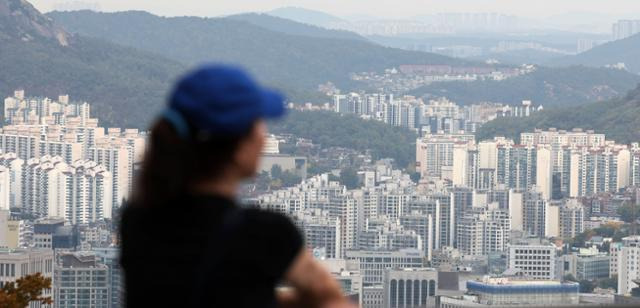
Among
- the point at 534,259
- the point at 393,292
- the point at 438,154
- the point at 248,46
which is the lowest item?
the point at 393,292

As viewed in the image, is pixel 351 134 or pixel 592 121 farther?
pixel 351 134

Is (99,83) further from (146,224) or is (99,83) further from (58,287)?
(146,224)

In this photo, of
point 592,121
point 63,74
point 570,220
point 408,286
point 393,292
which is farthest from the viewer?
point 63,74

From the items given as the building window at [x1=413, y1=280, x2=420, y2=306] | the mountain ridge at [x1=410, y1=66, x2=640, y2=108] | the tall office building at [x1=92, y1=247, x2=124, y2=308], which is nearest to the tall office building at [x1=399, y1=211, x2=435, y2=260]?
the building window at [x1=413, y1=280, x2=420, y2=306]

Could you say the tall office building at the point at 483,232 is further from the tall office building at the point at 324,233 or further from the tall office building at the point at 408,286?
the tall office building at the point at 408,286

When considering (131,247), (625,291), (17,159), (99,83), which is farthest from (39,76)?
(131,247)

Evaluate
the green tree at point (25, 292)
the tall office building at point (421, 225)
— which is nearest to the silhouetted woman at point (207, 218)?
the green tree at point (25, 292)

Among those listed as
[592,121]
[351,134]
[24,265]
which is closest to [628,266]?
[24,265]

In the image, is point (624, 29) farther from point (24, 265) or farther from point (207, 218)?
point (207, 218)
